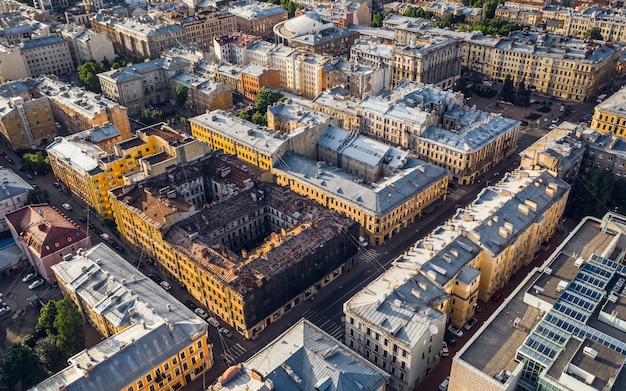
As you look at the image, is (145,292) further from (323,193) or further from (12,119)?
(12,119)

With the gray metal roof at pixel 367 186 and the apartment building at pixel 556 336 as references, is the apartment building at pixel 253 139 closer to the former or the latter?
the gray metal roof at pixel 367 186

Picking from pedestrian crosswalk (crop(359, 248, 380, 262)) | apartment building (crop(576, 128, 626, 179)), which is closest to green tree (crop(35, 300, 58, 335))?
pedestrian crosswalk (crop(359, 248, 380, 262))

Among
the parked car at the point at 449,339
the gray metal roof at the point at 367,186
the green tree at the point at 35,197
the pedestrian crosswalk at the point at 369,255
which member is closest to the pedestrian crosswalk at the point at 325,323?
the parked car at the point at 449,339

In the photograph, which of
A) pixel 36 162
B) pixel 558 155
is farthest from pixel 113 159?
pixel 558 155

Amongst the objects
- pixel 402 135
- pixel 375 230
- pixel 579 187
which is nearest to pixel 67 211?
pixel 375 230

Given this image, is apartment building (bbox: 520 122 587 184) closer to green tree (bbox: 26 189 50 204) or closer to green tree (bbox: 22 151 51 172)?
green tree (bbox: 26 189 50 204)
